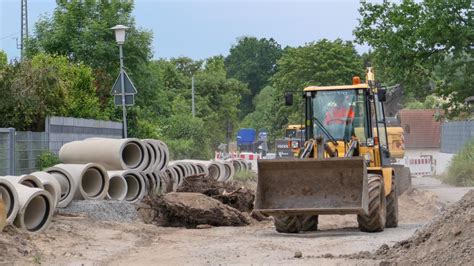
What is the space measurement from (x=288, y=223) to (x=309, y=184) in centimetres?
83

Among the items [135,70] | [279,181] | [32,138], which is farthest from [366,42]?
[279,181]

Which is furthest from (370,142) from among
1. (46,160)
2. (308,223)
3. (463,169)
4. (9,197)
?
(463,169)

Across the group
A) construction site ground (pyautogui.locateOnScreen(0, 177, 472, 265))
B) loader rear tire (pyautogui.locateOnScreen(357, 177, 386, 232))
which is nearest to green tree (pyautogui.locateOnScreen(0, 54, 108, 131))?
construction site ground (pyautogui.locateOnScreen(0, 177, 472, 265))

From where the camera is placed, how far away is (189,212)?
1805 centimetres

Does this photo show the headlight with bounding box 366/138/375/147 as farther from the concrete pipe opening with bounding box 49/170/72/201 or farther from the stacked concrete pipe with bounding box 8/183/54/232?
the stacked concrete pipe with bounding box 8/183/54/232

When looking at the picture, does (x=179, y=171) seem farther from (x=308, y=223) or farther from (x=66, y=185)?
(x=308, y=223)

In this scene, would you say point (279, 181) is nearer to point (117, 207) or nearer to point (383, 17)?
point (117, 207)

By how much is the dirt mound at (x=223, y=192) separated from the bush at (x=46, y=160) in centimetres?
311

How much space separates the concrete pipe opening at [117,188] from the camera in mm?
18859

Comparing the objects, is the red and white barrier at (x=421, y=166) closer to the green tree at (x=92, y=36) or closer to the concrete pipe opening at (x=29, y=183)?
the green tree at (x=92, y=36)

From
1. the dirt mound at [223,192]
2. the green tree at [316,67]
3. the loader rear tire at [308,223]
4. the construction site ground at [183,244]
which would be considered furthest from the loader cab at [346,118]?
the green tree at [316,67]

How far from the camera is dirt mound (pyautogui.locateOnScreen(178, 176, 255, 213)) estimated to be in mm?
19625

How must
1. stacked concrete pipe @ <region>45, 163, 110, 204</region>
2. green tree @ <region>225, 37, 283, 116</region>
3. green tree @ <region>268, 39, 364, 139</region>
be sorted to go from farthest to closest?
green tree @ <region>225, 37, 283, 116</region> < green tree @ <region>268, 39, 364, 139</region> < stacked concrete pipe @ <region>45, 163, 110, 204</region>

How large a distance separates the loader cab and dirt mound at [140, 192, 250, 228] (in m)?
2.28
